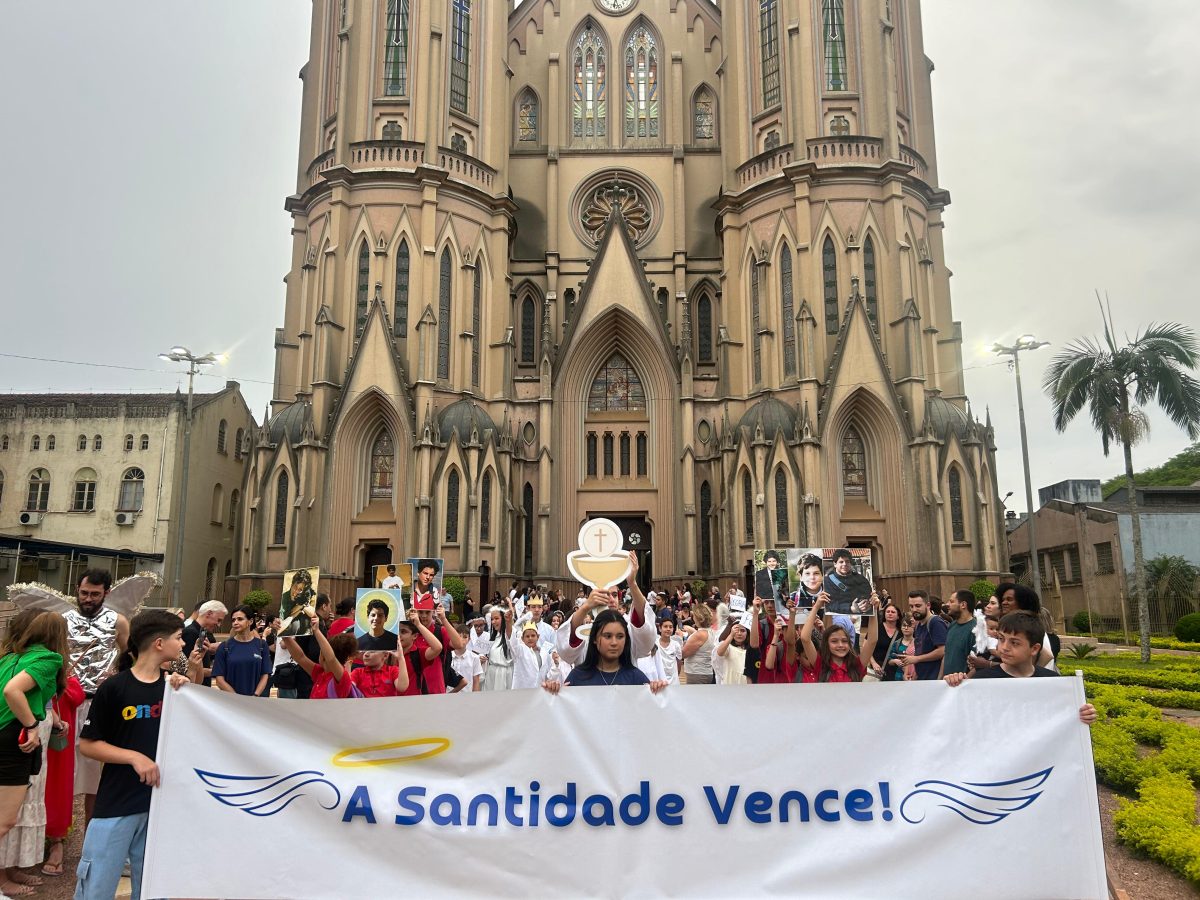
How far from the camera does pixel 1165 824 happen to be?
763 cm

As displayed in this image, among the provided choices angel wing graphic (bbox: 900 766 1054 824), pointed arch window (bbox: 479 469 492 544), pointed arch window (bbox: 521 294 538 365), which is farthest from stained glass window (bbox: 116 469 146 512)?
angel wing graphic (bbox: 900 766 1054 824)

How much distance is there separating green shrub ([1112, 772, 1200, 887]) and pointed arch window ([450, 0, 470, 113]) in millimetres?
38087

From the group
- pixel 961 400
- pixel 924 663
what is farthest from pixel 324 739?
pixel 961 400

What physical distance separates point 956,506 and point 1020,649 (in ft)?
103

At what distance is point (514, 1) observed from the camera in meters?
48.2

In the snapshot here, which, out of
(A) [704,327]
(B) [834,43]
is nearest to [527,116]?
(A) [704,327]

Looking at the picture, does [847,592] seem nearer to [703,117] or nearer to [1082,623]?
[1082,623]

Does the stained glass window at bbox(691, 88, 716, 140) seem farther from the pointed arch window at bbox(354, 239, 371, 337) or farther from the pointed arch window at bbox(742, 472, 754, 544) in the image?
the pointed arch window at bbox(742, 472, 754, 544)

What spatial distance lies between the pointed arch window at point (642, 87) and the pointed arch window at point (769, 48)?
564 centimetres

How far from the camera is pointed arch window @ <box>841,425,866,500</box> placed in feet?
122

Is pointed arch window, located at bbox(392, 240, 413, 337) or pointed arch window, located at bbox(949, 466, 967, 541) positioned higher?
pointed arch window, located at bbox(392, 240, 413, 337)

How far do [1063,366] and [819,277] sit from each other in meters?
13.2

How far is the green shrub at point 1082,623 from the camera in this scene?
36406 mm

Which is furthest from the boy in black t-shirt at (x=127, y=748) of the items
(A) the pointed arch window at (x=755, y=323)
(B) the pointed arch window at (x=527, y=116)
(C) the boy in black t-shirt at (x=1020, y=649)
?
(B) the pointed arch window at (x=527, y=116)
